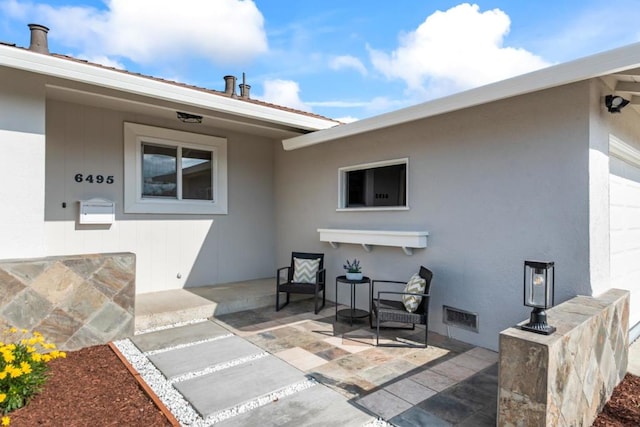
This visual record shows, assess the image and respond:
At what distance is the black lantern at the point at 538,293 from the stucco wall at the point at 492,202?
144 cm

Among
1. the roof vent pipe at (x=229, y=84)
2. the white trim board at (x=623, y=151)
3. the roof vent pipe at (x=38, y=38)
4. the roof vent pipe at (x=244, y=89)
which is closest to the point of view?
the white trim board at (x=623, y=151)

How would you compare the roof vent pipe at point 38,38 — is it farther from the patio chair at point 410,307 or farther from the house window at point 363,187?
the patio chair at point 410,307

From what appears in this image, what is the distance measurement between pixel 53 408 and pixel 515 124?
5.27 metres

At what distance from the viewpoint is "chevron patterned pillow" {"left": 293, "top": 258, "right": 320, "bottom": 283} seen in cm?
606

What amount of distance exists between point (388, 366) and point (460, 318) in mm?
1410

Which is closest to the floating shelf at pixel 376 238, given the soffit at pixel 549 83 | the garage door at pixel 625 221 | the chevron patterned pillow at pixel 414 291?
the chevron patterned pillow at pixel 414 291

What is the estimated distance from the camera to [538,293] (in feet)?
8.52

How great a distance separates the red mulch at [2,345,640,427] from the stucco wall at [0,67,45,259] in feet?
5.09

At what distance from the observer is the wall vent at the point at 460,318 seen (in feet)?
14.8

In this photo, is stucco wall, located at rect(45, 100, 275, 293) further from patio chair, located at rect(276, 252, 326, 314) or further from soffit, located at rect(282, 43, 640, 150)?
soffit, located at rect(282, 43, 640, 150)

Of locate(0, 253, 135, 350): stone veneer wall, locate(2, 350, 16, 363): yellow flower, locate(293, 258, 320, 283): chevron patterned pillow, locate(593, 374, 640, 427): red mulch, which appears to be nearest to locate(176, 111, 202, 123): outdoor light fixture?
locate(0, 253, 135, 350): stone veneer wall

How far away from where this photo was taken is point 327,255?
670 centimetres

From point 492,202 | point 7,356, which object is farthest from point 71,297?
point 492,202

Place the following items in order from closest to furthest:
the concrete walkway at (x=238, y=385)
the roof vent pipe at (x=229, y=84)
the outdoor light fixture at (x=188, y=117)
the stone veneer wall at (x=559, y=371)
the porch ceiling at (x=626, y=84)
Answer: the stone veneer wall at (x=559, y=371) → the concrete walkway at (x=238, y=385) → the porch ceiling at (x=626, y=84) → the outdoor light fixture at (x=188, y=117) → the roof vent pipe at (x=229, y=84)
